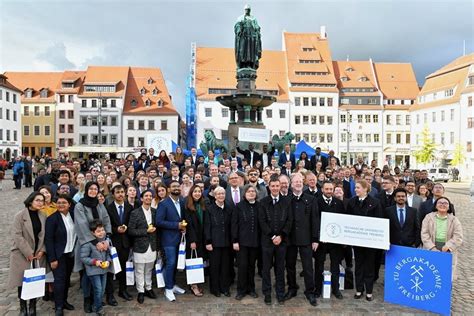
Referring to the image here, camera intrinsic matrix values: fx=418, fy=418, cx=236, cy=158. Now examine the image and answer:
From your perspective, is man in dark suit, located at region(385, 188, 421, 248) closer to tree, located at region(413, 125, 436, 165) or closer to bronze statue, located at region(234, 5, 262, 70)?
bronze statue, located at region(234, 5, 262, 70)

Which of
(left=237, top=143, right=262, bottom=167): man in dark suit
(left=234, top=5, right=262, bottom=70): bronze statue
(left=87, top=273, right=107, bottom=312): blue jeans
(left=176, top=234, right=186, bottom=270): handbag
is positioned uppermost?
(left=234, top=5, right=262, bottom=70): bronze statue

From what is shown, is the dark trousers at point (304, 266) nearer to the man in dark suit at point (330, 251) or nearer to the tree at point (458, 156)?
the man in dark suit at point (330, 251)

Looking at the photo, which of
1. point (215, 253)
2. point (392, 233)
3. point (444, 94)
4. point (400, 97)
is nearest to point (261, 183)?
point (215, 253)

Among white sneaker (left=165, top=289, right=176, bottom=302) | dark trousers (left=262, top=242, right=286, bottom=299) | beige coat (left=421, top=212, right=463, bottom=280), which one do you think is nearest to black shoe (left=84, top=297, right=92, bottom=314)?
white sneaker (left=165, top=289, right=176, bottom=302)

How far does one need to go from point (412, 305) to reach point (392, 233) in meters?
1.02

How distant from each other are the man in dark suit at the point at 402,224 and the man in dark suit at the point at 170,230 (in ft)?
10.2

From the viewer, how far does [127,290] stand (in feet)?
21.5

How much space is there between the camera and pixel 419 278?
5816 mm

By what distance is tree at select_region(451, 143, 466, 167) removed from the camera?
1884 inches

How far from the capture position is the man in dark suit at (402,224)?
619 cm

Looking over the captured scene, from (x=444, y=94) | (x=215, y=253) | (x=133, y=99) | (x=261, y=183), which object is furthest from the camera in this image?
(x=133, y=99)

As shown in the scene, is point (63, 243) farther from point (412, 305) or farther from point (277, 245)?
point (412, 305)

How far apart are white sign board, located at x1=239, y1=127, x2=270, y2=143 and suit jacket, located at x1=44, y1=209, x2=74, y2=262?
296 inches

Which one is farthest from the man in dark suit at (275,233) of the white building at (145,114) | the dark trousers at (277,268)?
the white building at (145,114)
